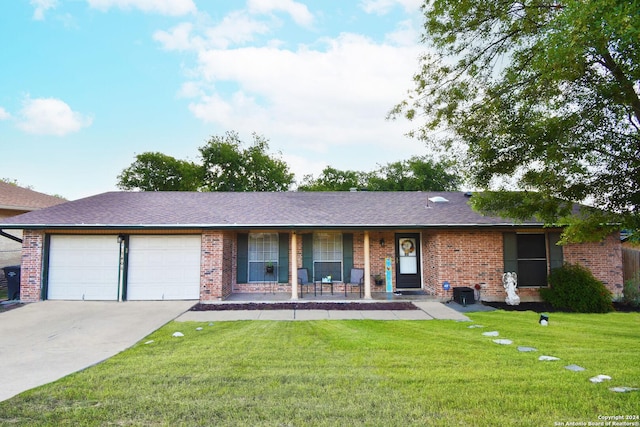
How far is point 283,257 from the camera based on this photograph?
1208 centimetres

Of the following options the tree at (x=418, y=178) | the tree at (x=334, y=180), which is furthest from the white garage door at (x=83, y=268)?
the tree at (x=418, y=178)

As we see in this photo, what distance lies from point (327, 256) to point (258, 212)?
111 inches

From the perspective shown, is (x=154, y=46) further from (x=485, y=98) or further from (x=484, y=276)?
(x=484, y=276)

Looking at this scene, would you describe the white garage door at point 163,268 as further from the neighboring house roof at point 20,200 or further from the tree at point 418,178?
the tree at point 418,178

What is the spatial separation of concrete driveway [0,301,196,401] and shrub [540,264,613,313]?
10193 millimetres

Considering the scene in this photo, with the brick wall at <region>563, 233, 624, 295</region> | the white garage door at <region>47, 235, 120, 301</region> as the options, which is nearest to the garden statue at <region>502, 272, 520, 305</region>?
the brick wall at <region>563, 233, 624, 295</region>

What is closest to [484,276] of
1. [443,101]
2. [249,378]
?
[443,101]

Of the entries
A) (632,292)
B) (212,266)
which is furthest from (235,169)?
(632,292)

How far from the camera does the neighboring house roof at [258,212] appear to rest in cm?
1047

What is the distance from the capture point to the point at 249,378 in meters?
4.32

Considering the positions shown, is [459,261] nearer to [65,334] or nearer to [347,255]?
[347,255]

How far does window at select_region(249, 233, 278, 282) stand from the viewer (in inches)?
475

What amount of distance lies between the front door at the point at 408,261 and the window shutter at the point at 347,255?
168 centimetres

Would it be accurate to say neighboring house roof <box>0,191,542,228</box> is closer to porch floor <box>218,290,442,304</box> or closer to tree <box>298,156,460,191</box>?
porch floor <box>218,290,442,304</box>
